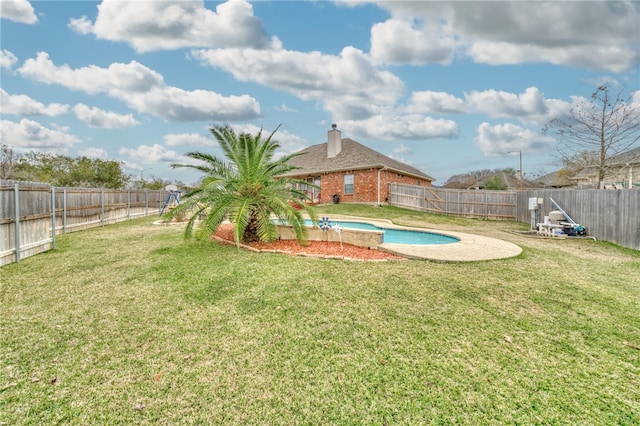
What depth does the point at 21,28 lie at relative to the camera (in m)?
11.0

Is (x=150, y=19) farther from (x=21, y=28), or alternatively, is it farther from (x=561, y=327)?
(x=561, y=327)

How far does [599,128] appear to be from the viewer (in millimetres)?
16203

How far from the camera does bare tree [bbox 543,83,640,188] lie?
49.7ft

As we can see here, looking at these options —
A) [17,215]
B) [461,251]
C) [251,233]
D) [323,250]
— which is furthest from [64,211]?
[461,251]

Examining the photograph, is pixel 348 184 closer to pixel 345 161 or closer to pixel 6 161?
pixel 345 161

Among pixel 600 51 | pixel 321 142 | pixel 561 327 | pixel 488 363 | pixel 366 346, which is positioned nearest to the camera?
pixel 488 363

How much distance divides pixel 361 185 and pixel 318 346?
64.2ft

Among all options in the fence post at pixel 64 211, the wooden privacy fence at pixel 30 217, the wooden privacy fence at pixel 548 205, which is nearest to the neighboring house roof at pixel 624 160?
the wooden privacy fence at pixel 548 205

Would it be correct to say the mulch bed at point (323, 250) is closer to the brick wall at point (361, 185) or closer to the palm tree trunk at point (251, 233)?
the palm tree trunk at point (251, 233)

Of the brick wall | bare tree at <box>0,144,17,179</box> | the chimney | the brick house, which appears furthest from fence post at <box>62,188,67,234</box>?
bare tree at <box>0,144,17,179</box>

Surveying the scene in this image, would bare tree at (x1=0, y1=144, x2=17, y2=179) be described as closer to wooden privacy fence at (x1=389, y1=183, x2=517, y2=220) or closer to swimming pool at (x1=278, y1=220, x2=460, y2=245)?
swimming pool at (x1=278, y1=220, x2=460, y2=245)

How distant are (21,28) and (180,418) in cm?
1596

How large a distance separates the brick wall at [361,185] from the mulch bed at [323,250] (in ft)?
46.6

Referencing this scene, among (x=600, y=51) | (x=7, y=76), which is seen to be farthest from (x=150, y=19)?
(x=600, y=51)
